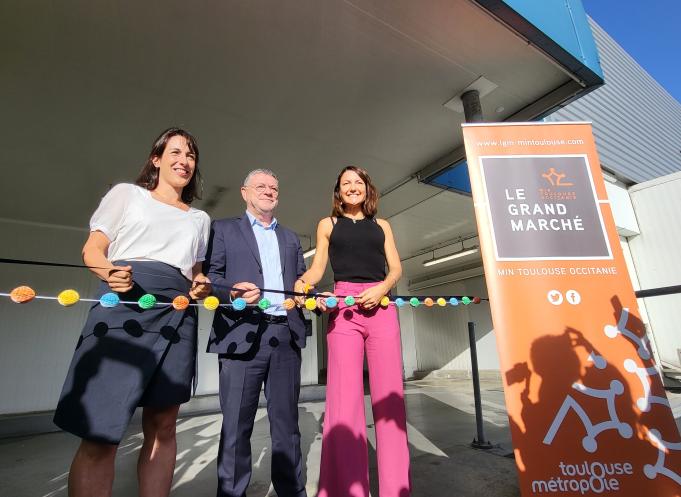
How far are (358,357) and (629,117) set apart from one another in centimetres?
1060

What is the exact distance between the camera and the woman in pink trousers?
1476 mm

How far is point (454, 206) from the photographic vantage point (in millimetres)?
5516

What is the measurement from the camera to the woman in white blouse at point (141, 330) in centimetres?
103

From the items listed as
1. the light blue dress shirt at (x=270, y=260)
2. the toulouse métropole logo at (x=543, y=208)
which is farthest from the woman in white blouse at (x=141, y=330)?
the toulouse métropole logo at (x=543, y=208)

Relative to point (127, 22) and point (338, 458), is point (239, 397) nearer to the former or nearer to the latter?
point (338, 458)

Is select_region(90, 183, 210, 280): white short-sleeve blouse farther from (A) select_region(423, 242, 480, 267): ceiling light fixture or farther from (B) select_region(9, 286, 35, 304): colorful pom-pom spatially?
(A) select_region(423, 242, 480, 267): ceiling light fixture

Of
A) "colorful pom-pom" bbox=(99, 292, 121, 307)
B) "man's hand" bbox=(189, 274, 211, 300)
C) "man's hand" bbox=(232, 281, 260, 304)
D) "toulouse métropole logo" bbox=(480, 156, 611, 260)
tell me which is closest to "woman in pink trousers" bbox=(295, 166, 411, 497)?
"man's hand" bbox=(232, 281, 260, 304)

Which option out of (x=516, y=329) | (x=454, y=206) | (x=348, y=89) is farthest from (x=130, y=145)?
(x=454, y=206)

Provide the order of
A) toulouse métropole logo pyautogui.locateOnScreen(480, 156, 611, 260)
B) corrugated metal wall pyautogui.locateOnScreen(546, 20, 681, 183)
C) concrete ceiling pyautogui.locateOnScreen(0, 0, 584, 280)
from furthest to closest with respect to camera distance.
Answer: corrugated metal wall pyautogui.locateOnScreen(546, 20, 681, 183) < concrete ceiling pyautogui.locateOnScreen(0, 0, 584, 280) < toulouse métropole logo pyautogui.locateOnScreen(480, 156, 611, 260)

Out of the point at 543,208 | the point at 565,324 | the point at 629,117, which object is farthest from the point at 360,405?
the point at 629,117

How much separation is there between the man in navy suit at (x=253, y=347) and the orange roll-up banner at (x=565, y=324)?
987mm

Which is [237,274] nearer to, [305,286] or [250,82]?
[305,286]

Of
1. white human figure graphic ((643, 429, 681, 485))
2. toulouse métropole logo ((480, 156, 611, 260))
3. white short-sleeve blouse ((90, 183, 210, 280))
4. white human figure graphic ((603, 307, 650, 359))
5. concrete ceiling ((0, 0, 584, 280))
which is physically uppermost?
concrete ceiling ((0, 0, 584, 280))

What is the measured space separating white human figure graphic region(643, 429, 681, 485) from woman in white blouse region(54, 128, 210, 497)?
6.34 ft
